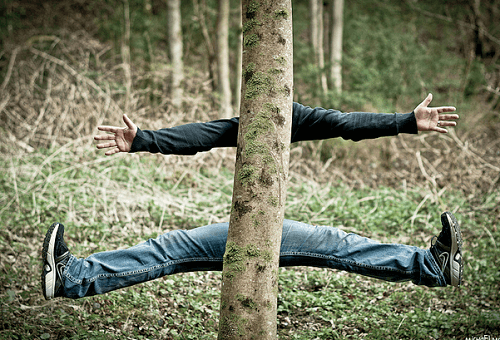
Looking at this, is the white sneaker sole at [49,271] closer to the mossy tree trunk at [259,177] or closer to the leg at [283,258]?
the leg at [283,258]

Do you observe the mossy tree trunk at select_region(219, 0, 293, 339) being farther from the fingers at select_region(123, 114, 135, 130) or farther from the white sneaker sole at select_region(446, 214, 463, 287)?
the white sneaker sole at select_region(446, 214, 463, 287)

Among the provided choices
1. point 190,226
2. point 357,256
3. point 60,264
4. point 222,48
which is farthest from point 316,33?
point 60,264

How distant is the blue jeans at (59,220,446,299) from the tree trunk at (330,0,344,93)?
7485mm

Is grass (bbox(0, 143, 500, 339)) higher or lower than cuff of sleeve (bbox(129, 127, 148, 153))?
lower

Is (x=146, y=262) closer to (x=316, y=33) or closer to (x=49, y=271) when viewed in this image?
(x=49, y=271)

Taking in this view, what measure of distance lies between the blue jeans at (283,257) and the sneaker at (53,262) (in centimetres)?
8

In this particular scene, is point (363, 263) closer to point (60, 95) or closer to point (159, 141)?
point (159, 141)

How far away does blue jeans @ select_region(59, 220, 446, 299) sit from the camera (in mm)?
2547

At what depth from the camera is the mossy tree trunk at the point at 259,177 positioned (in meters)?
2.06

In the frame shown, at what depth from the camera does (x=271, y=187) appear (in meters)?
2.11

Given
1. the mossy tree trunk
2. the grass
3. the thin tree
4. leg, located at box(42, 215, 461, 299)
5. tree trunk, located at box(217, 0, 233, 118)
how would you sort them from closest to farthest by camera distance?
the mossy tree trunk < leg, located at box(42, 215, 461, 299) < the grass < tree trunk, located at box(217, 0, 233, 118) < the thin tree

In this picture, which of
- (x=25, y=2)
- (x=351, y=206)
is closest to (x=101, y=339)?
(x=351, y=206)

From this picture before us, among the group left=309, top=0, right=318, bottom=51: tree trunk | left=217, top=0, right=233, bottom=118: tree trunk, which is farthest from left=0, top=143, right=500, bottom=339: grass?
left=309, top=0, right=318, bottom=51: tree trunk

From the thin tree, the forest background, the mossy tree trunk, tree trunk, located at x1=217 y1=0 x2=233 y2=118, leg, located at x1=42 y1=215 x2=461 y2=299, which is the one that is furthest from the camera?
the thin tree
